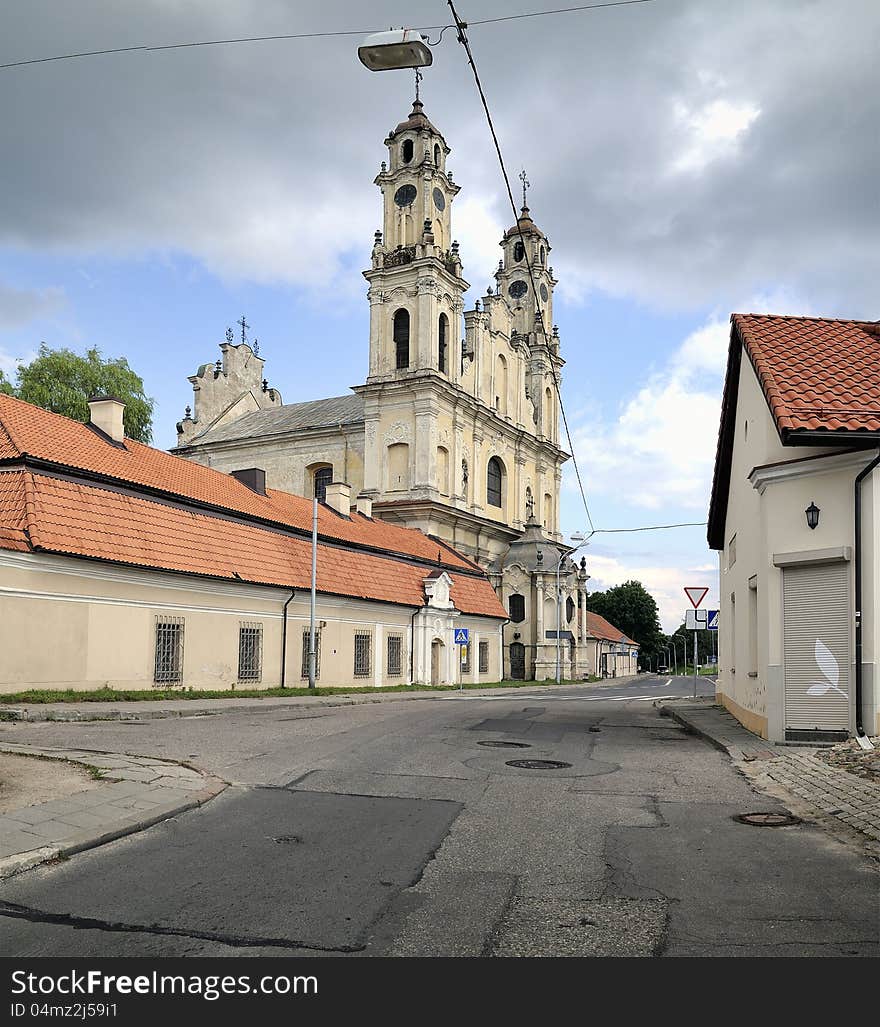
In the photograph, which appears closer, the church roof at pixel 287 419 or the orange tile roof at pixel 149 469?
the orange tile roof at pixel 149 469

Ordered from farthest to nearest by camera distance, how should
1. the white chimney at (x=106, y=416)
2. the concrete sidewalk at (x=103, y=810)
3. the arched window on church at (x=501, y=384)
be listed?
the arched window on church at (x=501, y=384), the white chimney at (x=106, y=416), the concrete sidewalk at (x=103, y=810)

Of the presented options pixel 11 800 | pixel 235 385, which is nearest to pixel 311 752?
pixel 11 800

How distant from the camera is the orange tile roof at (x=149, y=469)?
23266 millimetres

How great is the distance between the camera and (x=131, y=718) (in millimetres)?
18000

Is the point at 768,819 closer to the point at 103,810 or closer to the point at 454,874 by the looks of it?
the point at 454,874

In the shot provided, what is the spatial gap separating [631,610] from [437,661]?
96.6 metres

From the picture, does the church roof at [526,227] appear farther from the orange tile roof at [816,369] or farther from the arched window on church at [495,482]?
the orange tile roof at [816,369]

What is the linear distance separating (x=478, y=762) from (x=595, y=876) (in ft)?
18.2

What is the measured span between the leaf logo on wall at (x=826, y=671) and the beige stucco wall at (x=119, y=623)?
15.8m

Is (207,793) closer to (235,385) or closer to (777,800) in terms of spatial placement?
(777,800)

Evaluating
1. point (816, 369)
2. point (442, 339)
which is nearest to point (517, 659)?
point (442, 339)

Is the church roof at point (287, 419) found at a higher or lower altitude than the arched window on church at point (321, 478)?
higher

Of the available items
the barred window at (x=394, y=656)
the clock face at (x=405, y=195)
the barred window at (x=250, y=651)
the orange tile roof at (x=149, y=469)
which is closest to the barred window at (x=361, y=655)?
the barred window at (x=394, y=656)

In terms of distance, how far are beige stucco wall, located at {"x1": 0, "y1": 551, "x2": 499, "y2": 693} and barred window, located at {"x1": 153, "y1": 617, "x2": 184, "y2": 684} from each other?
0.17 meters
